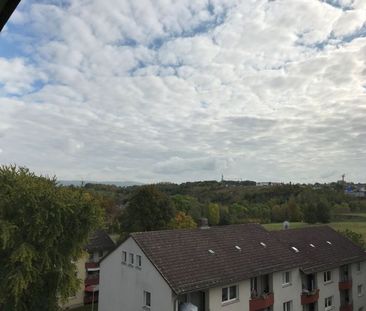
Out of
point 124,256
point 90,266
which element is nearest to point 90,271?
point 90,266

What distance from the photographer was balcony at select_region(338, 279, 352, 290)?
3353 cm

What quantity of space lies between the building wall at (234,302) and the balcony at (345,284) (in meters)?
12.7

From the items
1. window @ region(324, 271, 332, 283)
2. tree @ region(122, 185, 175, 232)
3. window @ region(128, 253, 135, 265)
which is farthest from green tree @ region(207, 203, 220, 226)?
window @ region(128, 253, 135, 265)

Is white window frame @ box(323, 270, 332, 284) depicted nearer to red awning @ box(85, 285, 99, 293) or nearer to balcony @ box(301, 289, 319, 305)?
balcony @ box(301, 289, 319, 305)

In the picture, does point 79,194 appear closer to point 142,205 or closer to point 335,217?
point 142,205

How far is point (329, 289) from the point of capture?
3228cm

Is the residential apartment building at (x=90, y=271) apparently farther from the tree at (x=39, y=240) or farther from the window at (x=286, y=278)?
the window at (x=286, y=278)

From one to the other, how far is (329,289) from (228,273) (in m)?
12.7

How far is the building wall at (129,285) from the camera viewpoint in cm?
2302

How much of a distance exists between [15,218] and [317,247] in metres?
26.2

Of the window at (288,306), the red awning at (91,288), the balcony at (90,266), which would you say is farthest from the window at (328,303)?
the balcony at (90,266)

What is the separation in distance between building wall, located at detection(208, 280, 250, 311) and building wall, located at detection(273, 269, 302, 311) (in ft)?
9.99

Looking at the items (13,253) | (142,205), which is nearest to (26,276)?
(13,253)

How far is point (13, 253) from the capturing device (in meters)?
21.4
